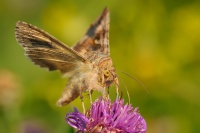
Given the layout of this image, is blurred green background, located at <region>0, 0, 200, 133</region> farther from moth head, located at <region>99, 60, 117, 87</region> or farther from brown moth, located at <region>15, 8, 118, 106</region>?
moth head, located at <region>99, 60, 117, 87</region>

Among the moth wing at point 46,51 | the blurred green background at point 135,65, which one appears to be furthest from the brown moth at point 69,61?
the blurred green background at point 135,65

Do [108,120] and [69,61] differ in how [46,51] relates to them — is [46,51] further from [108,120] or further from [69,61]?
[108,120]

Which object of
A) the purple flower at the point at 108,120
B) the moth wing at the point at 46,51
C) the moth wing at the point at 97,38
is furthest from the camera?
the moth wing at the point at 97,38

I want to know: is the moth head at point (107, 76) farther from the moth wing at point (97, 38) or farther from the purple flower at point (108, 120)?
the moth wing at point (97, 38)

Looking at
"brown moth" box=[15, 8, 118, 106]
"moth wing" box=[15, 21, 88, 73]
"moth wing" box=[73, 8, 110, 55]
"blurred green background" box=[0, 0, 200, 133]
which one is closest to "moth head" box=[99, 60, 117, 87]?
"brown moth" box=[15, 8, 118, 106]

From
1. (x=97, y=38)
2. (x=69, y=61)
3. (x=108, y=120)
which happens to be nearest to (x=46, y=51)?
(x=69, y=61)

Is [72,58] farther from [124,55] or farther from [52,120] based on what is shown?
[124,55]

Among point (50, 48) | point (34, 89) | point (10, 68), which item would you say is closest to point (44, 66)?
point (50, 48)
